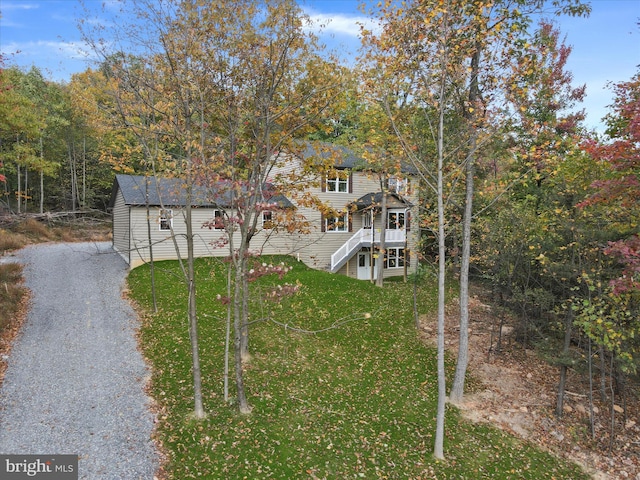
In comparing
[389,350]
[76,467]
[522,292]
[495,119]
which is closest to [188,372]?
[76,467]

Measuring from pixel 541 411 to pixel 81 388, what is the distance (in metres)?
11.1

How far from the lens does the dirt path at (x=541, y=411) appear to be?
7863mm

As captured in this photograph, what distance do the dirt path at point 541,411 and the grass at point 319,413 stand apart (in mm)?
595

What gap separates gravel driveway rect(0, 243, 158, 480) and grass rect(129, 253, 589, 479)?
1.77ft

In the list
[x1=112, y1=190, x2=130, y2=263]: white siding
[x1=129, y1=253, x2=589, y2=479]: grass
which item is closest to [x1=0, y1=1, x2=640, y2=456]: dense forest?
[x1=129, y1=253, x2=589, y2=479]: grass

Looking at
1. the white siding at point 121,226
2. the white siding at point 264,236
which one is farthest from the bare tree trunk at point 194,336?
the white siding at point 121,226

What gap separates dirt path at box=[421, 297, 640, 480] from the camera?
7863 mm

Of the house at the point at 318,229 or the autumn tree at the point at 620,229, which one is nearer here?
the autumn tree at the point at 620,229

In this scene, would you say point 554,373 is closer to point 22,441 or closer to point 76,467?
point 76,467

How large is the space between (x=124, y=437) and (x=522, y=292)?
11.3 metres

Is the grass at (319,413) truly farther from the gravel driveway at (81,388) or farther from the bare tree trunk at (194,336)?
the gravel driveway at (81,388)

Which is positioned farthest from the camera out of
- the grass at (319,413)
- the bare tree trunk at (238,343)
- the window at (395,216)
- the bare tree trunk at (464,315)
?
the window at (395,216)

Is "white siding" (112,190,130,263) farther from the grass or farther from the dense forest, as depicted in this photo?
the dense forest

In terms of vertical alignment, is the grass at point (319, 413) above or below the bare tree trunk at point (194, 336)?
below
